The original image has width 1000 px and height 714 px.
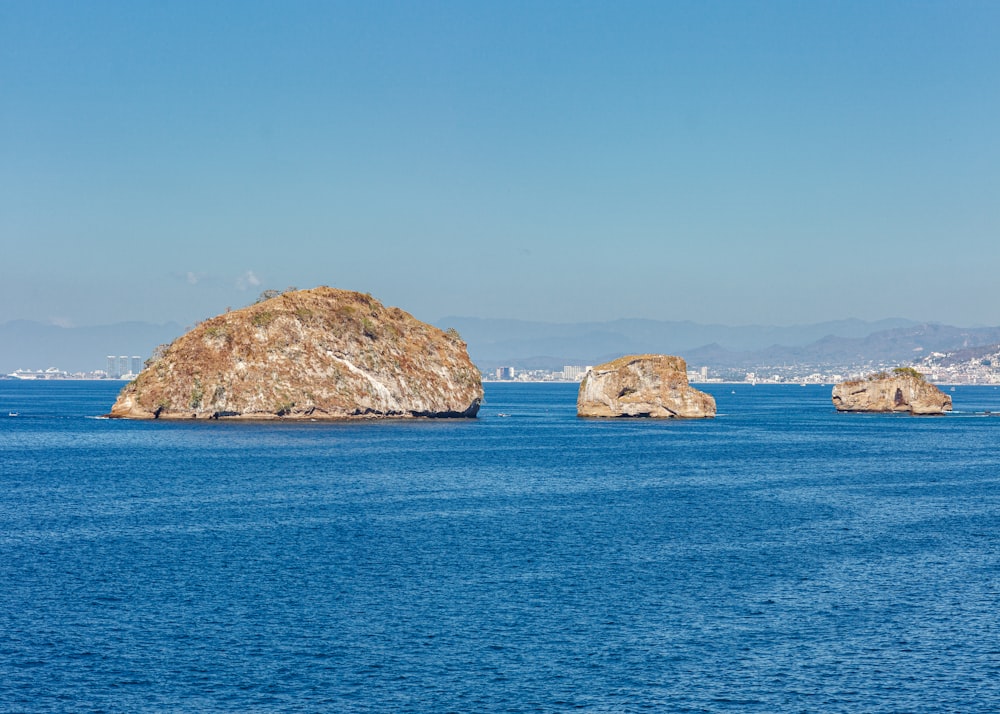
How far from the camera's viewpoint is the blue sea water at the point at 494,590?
33.4 meters

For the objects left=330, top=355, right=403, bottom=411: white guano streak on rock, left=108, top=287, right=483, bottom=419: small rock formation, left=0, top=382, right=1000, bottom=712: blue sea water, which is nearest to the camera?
left=0, top=382, right=1000, bottom=712: blue sea water

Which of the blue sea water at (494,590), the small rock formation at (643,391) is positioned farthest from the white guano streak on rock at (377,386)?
the blue sea water at (494,590)

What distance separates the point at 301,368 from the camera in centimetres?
15975

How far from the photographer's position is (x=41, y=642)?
3750cm

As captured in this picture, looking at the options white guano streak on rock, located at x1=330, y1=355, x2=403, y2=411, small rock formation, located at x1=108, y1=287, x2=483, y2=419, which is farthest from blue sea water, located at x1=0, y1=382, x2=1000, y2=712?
white guano streak on rock, located at x1=330, y1=355, x2=403, y2=411

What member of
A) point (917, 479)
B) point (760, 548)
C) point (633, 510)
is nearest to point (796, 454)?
point (917, 479)

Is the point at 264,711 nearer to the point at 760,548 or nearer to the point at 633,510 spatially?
the point at 760,548

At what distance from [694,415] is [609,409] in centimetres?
1519

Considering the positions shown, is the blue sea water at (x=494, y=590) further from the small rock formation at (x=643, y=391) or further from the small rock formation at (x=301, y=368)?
the small rock formation at (x=643, y=391)

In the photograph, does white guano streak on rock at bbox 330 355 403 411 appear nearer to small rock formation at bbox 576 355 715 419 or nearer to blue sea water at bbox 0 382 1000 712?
small rock formation at bbox 576 355 715 419

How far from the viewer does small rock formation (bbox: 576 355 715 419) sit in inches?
7047

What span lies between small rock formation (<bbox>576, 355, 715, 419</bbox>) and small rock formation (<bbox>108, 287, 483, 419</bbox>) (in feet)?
86.1

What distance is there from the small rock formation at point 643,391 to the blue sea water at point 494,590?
81.7m

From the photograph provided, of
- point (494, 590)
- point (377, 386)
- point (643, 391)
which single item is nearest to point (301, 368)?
point (377, 386)
